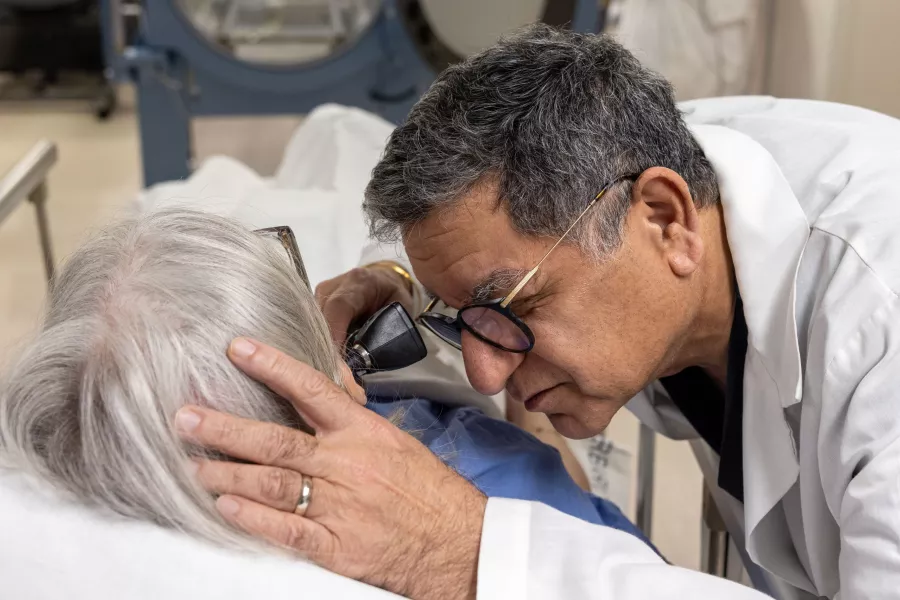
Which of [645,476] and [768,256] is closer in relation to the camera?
[768,256]

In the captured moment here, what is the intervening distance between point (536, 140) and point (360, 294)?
38cm

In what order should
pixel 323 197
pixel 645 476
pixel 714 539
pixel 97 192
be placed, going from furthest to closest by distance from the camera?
pixel 97 192 < pixel 323 197 < pixel 645 476 < pixel 714 539

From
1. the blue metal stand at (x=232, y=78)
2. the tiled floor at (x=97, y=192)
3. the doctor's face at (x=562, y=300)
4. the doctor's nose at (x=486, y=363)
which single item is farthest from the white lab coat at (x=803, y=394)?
the blue metal stand at (x=232, y=78)

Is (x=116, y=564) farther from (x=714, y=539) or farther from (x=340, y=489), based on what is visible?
(x=714, y=539)

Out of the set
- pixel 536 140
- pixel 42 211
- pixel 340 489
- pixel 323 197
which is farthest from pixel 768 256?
pixel 42 211

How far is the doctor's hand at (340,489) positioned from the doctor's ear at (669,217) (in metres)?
0.37

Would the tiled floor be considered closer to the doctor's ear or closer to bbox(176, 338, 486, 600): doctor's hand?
bbox(176, 338, 486, 600): doctor's hand

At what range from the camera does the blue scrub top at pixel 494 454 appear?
1039 millimetres

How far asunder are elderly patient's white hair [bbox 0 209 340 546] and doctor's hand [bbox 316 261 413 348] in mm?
321

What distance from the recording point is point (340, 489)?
752 mm

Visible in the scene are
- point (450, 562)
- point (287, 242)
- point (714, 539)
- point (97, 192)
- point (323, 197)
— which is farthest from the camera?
point (97, 192)

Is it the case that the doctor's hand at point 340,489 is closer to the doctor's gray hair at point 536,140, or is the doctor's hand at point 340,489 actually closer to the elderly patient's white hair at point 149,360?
the elderly patient's white hair at point 149,360

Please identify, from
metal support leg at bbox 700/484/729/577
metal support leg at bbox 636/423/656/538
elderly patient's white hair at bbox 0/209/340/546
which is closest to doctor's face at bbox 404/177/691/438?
elderly patient's white hair at bbox 0/209/340/546

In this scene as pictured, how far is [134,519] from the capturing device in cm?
Result: 72
